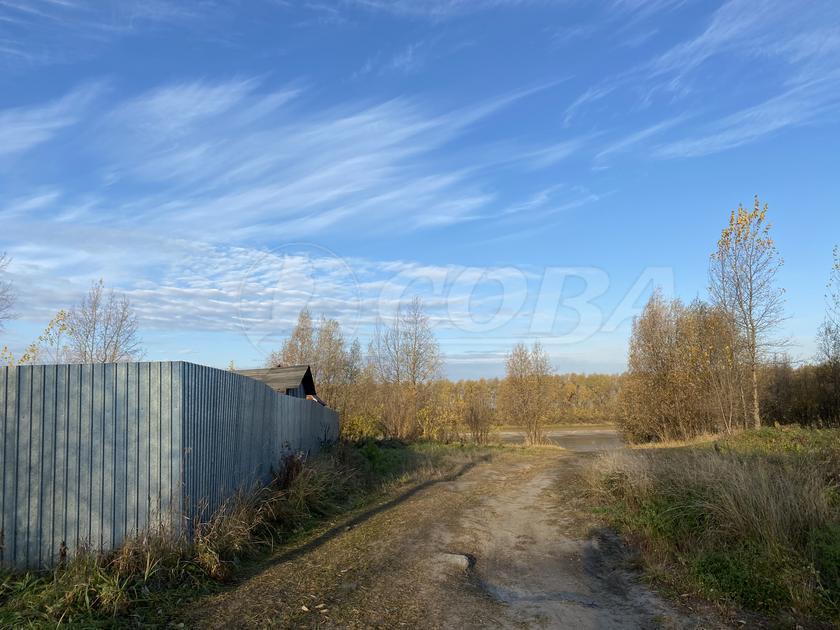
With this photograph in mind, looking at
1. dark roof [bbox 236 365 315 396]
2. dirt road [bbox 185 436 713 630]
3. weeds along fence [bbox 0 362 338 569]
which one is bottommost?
dirt road [bbox 185 436 713 630]

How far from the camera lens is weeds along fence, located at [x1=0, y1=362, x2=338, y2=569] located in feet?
20.2

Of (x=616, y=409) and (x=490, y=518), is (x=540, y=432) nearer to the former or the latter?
(x=616, y=409)

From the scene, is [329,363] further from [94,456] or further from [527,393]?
[94,456]

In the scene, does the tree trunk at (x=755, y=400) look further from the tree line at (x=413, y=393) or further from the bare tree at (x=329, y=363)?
the bare tree at (x=329, y=363)

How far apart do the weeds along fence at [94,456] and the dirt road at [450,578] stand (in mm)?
1454

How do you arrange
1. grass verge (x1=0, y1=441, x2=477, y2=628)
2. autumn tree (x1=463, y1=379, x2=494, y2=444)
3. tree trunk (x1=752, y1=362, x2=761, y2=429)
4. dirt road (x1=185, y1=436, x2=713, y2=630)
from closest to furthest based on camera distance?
grass verge (x1=0, y1=441, x2=477, y2=628)
dirt road (x1=185, y1=436, x2=713, y2=630)
tree trunk (x1=752, y1=362, x2=761, y2=429)
autumn tree (x1=463, y1=379, x2=494, y2=444)

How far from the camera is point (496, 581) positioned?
641 cm

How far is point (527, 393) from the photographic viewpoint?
30609 mm

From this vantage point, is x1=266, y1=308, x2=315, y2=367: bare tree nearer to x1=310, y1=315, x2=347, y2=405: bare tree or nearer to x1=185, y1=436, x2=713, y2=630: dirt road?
x1=310, y1=315, x2=347, y2=405: bare tree

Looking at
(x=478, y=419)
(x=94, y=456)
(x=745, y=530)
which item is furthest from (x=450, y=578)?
(x=478, y=419)

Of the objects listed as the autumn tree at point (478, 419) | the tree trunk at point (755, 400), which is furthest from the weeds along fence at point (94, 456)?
the tree trunk at point (755, 400)

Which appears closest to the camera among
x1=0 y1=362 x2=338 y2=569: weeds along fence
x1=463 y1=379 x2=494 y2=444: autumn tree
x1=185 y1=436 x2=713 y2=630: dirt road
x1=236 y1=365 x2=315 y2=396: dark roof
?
x1=185 y1=436 x2=713 y2=630: dirt road

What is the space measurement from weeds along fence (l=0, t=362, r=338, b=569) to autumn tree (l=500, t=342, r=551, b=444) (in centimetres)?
2477

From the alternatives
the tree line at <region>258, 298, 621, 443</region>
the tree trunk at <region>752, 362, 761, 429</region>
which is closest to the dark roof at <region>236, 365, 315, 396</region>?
the tree line at <region>258, 298, 621, 443</region>
